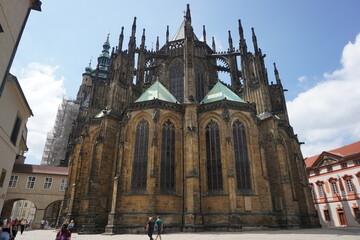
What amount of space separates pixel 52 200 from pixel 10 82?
21738 millimetres

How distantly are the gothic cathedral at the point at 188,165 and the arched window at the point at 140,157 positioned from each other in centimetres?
8

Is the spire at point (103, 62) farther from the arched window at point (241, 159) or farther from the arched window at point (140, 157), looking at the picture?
the arched window at point (241, 159)

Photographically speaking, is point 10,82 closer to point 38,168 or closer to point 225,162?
point 225,162

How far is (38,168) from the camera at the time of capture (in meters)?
30.0

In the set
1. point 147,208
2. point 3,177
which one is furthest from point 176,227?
point 3,177

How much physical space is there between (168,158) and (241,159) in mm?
5873

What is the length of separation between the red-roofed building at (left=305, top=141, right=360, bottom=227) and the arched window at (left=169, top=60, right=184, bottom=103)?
22.4m

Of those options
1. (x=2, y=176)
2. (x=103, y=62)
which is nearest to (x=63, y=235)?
(x=2, y=176)

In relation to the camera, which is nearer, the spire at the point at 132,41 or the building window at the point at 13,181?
the spire at the point at 132,41

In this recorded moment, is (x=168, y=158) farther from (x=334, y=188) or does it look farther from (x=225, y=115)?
(x=334, y=188)

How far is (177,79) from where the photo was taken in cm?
2742

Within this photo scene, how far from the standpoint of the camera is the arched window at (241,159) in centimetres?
1808

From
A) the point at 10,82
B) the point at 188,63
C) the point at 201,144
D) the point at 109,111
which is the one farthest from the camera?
the point at 188,63

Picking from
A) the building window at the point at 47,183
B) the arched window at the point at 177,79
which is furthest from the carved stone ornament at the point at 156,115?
the building window at the point at 47,183
